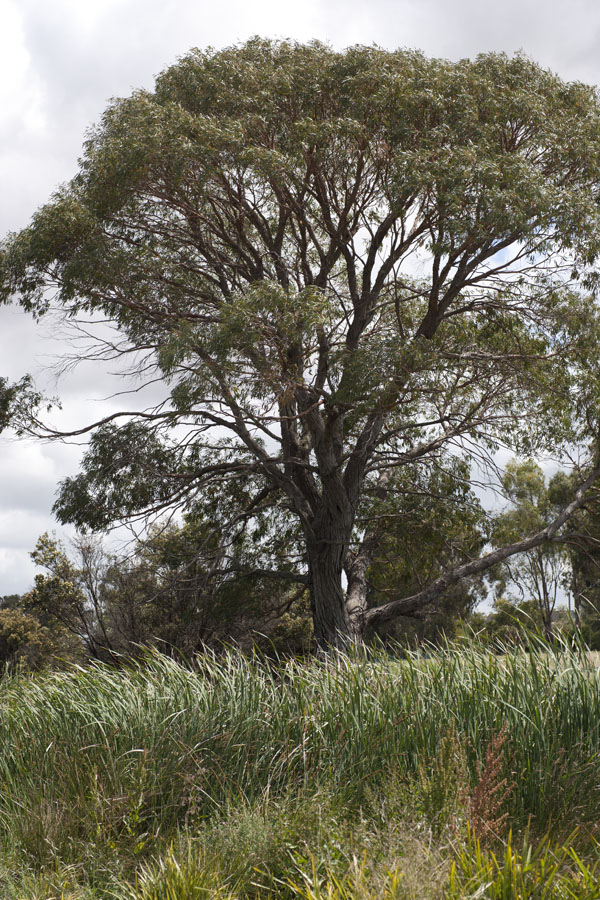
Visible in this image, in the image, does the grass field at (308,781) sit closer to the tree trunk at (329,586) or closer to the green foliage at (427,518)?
the tree trunk at (329,586)

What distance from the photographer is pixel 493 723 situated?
201 inches

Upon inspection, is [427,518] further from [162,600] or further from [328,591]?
[162,600]

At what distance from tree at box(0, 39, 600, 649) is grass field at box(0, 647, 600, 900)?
6.11 metres

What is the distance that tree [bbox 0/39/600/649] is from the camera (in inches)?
458

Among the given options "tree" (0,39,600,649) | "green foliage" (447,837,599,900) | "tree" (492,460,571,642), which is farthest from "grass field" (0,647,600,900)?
"tree" (492,460,571,642)

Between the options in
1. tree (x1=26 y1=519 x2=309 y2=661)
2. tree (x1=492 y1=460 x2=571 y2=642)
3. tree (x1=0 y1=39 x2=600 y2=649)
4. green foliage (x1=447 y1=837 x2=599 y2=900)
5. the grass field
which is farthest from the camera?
tree (x1=492 y1=460 x2=571 y2=642)

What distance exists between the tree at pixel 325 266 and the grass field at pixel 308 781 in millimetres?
6115

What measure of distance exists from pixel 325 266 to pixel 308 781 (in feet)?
36.4

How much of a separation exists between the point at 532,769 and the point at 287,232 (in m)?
13.1

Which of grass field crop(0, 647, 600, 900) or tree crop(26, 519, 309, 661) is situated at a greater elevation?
tree crop(26, 519, 309, 661)

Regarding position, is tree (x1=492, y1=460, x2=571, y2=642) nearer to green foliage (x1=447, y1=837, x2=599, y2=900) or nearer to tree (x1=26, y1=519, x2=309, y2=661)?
tree (x1=26, y1=519, x2=309, y2=661)

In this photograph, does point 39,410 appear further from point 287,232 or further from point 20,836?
point 20,836

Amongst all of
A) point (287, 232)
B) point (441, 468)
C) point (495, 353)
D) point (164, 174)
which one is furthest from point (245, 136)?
point (441, 468)

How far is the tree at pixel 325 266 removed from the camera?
1163cm
